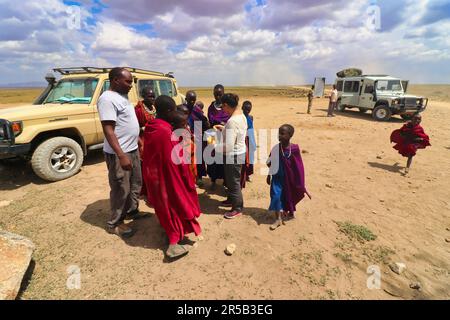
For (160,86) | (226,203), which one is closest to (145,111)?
(226,203)

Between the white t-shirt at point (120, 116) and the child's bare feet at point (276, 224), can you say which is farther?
the child's bare feet at point (276, 224)

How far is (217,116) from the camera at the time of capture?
4.05 metres

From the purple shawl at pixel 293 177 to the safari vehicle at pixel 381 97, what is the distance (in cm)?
1162

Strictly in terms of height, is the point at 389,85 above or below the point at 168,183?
above

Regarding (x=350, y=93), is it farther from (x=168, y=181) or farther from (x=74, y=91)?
(x=168, y=181)

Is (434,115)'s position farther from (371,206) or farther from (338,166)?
(371,206)

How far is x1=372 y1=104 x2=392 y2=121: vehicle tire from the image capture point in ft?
40.1

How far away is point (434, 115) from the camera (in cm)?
1351

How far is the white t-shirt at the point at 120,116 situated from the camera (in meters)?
2.55

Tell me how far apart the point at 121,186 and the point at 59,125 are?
8.80 feet

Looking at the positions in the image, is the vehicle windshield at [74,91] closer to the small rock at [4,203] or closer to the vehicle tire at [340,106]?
the small rock at [4,203]

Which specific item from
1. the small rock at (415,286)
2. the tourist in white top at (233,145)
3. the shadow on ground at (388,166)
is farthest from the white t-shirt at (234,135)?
the shadow on ground at (388,166)

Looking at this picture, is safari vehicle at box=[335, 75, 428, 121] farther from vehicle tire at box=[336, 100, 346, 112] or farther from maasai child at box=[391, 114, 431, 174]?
maasai child at box=[391, 114, 431, 174]
